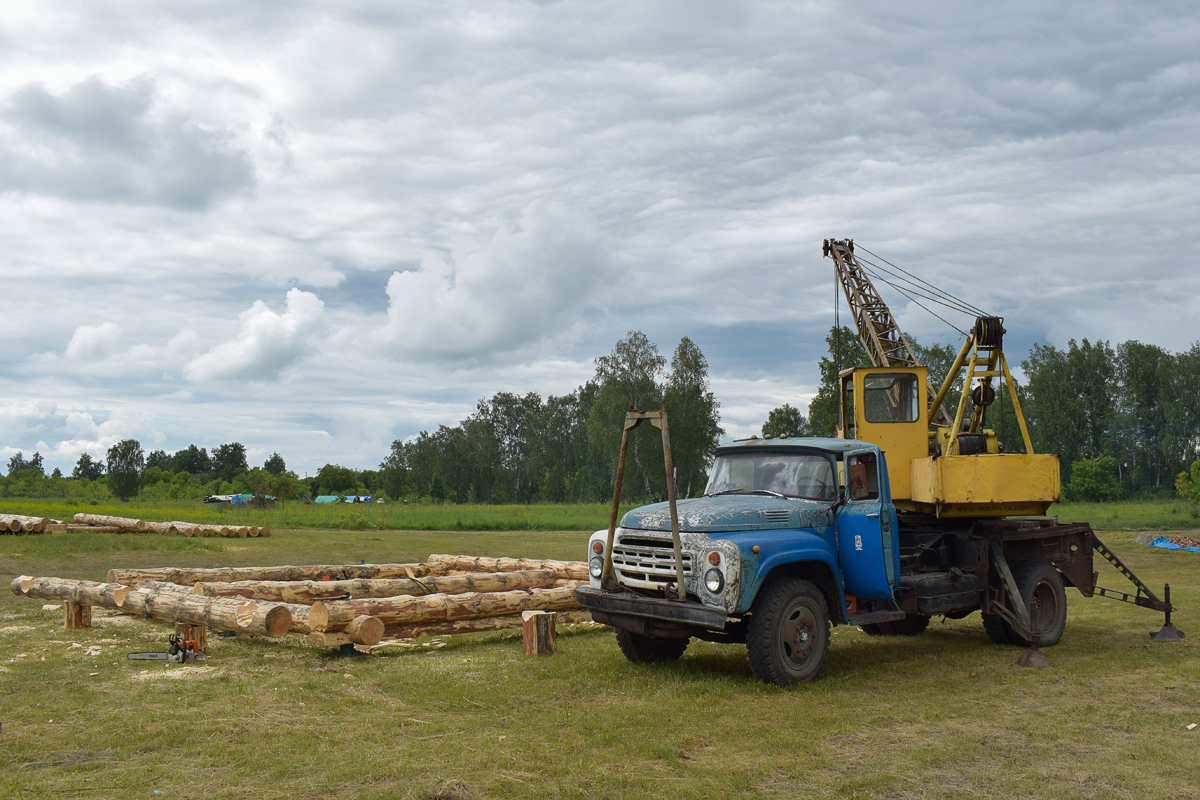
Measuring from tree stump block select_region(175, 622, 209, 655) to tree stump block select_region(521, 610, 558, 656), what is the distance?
12.1ft

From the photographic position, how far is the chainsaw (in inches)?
372

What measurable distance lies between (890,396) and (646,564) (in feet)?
15.4

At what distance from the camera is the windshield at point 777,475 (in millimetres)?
9055

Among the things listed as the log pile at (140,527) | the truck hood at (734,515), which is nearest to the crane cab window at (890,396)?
the truck hood at (734,515)

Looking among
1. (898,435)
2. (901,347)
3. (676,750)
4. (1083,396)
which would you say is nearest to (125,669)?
(676,750)

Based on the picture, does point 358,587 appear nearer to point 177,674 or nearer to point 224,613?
point 224,613

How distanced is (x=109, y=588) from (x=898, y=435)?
10.6 metres

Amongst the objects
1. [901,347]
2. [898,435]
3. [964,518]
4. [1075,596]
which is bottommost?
[1075,596]

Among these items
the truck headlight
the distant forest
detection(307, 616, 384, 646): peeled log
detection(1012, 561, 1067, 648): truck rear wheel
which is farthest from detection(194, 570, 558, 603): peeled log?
the distant forest

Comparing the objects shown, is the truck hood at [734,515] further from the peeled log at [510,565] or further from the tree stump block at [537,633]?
the peeled log at [510,565]

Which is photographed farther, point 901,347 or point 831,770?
point 901,347

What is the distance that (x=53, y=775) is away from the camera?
18.5 ft

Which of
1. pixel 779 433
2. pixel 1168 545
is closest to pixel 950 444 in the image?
pixel 1168 545

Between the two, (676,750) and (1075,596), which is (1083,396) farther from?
(676,750)
